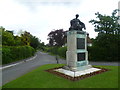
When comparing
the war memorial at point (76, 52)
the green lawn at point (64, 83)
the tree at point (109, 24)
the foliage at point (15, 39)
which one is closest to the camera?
the green lawn at point (64, 83)

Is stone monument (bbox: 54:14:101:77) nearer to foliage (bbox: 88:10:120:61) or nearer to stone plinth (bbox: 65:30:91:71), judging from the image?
stone plinth (bbox: 65:30:91:71)

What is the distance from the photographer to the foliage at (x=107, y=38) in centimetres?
1512

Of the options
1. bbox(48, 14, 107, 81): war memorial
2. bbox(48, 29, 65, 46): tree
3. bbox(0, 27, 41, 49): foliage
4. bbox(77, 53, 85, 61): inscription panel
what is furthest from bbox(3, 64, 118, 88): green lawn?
bbox(48, 29, 65, 46): tree

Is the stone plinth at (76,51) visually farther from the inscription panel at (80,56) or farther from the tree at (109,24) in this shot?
the tree at (109,24)

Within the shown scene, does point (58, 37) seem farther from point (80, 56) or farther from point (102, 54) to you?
point (80, 56)

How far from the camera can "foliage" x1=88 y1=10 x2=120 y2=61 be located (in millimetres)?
15125

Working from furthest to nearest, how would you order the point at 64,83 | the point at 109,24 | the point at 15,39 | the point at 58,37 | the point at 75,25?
the point at 58,37, the point at 15,39, the point at 109,24, the point at 75,25, the point at 64,83

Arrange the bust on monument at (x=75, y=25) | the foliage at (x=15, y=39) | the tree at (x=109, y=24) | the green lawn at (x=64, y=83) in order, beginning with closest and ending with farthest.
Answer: the green lawn at (x=64, y=83), the bust on monument at (x=75, y=25), the tree at (x=109, y=24), the foliage at (x=15, y=39)

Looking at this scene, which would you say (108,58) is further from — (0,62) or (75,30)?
(0,62)

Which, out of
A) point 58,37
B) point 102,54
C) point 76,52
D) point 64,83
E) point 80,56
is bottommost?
point 64,83

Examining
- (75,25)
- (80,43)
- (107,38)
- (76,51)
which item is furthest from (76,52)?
(107,38)

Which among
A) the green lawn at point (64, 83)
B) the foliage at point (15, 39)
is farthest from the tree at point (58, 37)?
the green lawn at point (64, 83)

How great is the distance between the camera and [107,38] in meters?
15.3

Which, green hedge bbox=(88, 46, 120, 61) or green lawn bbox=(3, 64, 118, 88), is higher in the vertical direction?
green hedge bbox=(88, 46, 120, 61)
